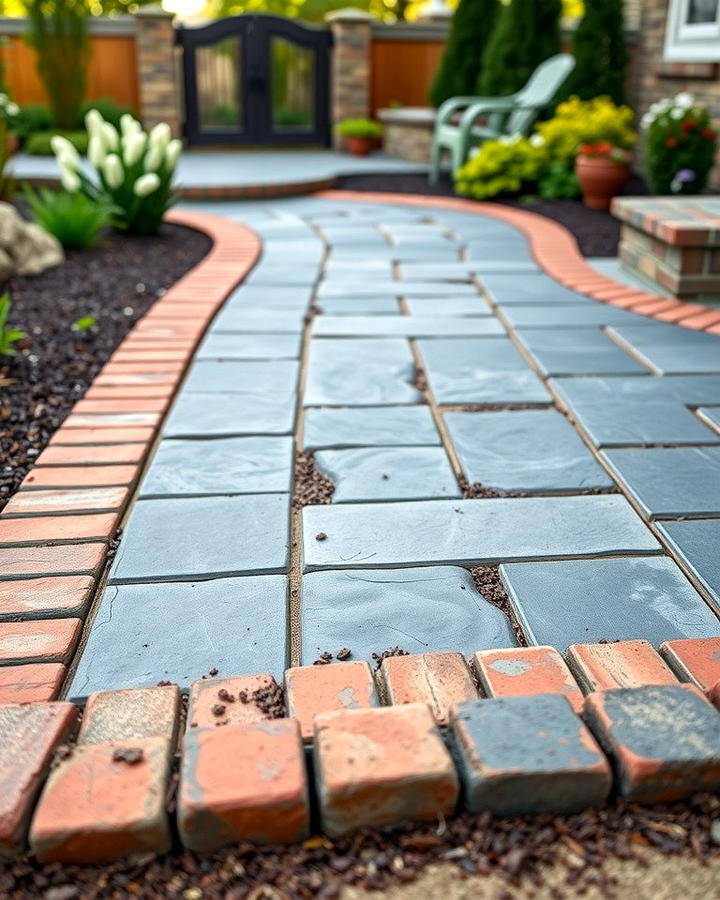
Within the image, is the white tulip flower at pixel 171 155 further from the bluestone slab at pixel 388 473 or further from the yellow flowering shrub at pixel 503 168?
the bluestone slab at pixel 388 473

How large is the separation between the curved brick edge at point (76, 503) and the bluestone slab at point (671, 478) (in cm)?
120

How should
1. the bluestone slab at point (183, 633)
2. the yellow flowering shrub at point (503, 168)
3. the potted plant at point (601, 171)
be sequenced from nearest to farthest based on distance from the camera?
the bluestone slab at point (183, 633) < the potted plant at point (601, 171) < the yellow flowering shrub at point (503, 168)

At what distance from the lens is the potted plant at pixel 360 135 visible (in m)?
9.18

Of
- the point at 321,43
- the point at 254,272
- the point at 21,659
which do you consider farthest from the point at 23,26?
the point at 21,659

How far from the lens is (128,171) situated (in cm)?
468

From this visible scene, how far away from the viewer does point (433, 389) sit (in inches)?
107

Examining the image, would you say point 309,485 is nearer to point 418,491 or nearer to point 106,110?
point 418,491

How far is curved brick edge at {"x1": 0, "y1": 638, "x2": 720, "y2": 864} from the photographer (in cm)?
103

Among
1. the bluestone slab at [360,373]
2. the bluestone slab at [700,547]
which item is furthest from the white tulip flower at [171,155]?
the bluestone slab at [700,547]

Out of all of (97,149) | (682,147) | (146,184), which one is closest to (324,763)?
(146,184)

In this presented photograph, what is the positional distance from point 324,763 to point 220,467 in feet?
3.90

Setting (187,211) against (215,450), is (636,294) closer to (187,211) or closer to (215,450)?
(215,450)

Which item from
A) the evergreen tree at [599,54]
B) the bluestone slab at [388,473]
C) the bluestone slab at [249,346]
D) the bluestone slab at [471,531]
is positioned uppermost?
the evergreen tree at [599,54]

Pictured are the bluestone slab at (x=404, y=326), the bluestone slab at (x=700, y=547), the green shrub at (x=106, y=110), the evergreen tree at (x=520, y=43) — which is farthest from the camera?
the green shrub at (x=106, y=110)
